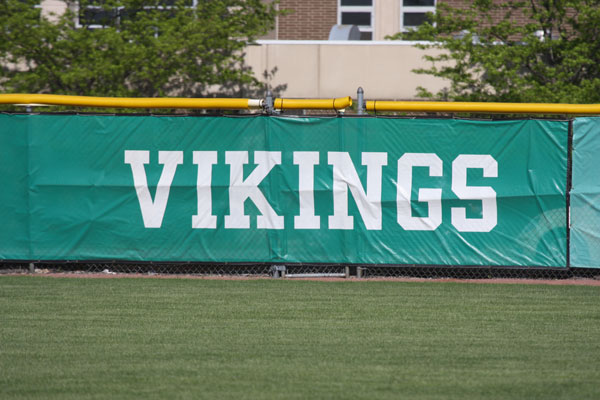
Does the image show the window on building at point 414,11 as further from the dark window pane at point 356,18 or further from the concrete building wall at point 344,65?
the concrete building wall at point 344,65

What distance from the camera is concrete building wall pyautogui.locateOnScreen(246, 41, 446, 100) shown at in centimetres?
1678

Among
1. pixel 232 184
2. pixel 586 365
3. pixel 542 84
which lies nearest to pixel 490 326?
pixel 586 365

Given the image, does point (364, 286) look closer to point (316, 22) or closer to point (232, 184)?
point (232, 184)

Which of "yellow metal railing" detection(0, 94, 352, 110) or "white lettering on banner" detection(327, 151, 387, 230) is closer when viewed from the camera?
"white lettering on banner" detection(327, 151, 387, 230)

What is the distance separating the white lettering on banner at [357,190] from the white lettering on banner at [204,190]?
5.27 feet

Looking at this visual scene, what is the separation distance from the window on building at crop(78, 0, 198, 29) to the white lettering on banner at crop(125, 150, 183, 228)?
6.35 metres

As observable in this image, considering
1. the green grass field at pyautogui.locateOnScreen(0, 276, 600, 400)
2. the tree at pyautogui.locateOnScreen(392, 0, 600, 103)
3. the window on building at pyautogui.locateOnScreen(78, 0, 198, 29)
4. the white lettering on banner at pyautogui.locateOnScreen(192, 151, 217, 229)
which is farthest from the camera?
the window on building at pyautogui.locateOnScreen(78, 0, 198, 29)

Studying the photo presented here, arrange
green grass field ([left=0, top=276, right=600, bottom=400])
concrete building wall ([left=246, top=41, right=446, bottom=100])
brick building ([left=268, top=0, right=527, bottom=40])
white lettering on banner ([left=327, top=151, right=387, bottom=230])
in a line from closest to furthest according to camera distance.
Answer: green grass field ([left=0, top=276, right=600, bottom=400])
white lettering on banner ([left=327, top=151, right=387, bottom=230])
concrete building wall ([left=246, top=41, right=446, bottom=100])
brick building ([left=268, top=0, right=527, bottom=40])

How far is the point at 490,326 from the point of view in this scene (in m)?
7.65

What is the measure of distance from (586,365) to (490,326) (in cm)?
157

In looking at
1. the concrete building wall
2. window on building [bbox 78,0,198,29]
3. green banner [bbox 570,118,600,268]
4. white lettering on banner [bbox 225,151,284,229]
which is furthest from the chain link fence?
Result: window on building [bbox 78,0,198,29]

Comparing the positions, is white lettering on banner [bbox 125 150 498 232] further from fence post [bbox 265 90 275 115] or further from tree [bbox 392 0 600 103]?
tree [bbox 392 0 600 103]

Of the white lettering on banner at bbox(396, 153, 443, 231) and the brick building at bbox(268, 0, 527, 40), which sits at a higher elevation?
the brick building at bbox(268, 0, 527, 40)

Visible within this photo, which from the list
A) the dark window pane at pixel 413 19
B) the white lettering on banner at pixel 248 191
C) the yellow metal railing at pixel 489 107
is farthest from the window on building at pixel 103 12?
the yellow metal railing at pixel 489 107
